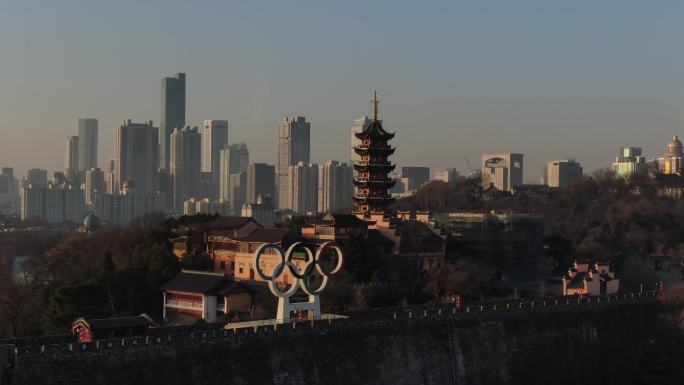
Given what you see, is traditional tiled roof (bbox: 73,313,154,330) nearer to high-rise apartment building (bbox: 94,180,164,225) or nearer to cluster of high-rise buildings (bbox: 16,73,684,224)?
cluster of high-rise buildings (bbox: 16,73,684,224)

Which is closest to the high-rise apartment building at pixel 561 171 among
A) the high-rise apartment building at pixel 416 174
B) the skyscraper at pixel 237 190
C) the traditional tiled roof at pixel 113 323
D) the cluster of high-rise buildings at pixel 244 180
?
the cluster of high-rise buildings at pixel 244 180

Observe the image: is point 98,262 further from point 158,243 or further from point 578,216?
point 578,216

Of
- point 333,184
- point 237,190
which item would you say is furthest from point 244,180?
point 333,184

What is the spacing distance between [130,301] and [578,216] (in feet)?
120

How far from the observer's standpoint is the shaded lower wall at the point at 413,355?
852 inches

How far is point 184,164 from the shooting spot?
19388 cm

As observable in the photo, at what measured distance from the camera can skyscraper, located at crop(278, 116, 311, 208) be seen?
506 ft

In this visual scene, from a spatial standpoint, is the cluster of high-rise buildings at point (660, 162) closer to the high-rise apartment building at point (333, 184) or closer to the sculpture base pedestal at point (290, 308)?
the high-rise apartment building at point (333, 184)

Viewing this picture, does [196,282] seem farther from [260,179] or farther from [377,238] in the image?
[260,179]

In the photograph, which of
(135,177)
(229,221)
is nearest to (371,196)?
(229,221)

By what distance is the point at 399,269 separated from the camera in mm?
39781

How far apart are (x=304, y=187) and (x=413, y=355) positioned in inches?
4619

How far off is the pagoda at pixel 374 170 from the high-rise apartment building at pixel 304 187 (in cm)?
8971

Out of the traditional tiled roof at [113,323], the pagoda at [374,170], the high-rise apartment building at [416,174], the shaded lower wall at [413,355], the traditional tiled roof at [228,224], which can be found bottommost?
the shaded lower wall at [413,355]
